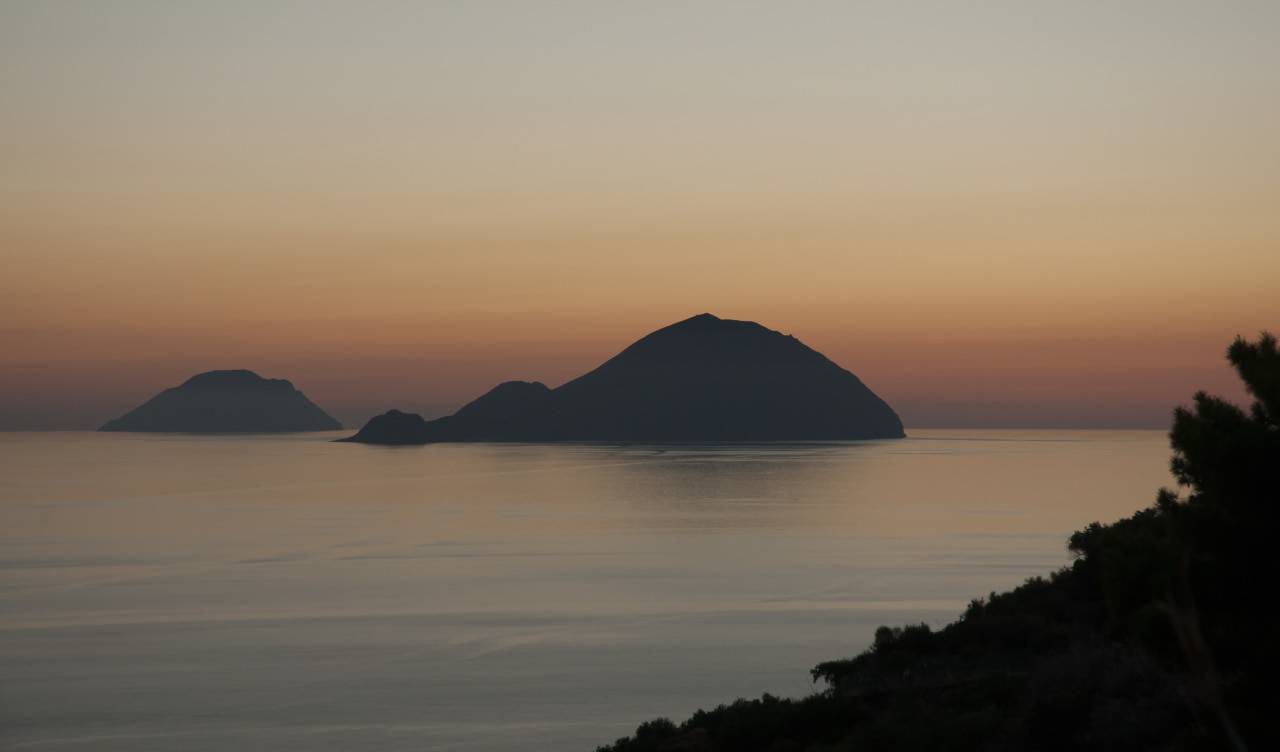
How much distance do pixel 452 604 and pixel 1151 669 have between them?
3424 centimetres

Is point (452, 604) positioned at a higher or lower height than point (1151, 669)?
lower

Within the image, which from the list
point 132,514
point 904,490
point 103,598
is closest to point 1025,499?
point 904,490

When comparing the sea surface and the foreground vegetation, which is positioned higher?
the foreground vegetation

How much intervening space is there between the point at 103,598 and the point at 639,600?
67.0 ft

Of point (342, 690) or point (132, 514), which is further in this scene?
point (132, 514)

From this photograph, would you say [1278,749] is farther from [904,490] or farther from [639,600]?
[904,490]

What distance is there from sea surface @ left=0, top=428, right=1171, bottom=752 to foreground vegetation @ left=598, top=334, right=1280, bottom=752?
8.54 meters

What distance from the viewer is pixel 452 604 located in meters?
47.0

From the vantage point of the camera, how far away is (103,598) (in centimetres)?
4797

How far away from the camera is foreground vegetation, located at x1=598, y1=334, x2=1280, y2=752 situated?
482 inches

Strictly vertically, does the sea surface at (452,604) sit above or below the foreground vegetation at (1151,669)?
below

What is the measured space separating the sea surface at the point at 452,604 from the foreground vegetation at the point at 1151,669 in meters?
8.54

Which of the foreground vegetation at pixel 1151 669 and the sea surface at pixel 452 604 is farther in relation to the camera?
the sea surface at pixel 452 604

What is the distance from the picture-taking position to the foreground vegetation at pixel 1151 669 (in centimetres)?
1223
